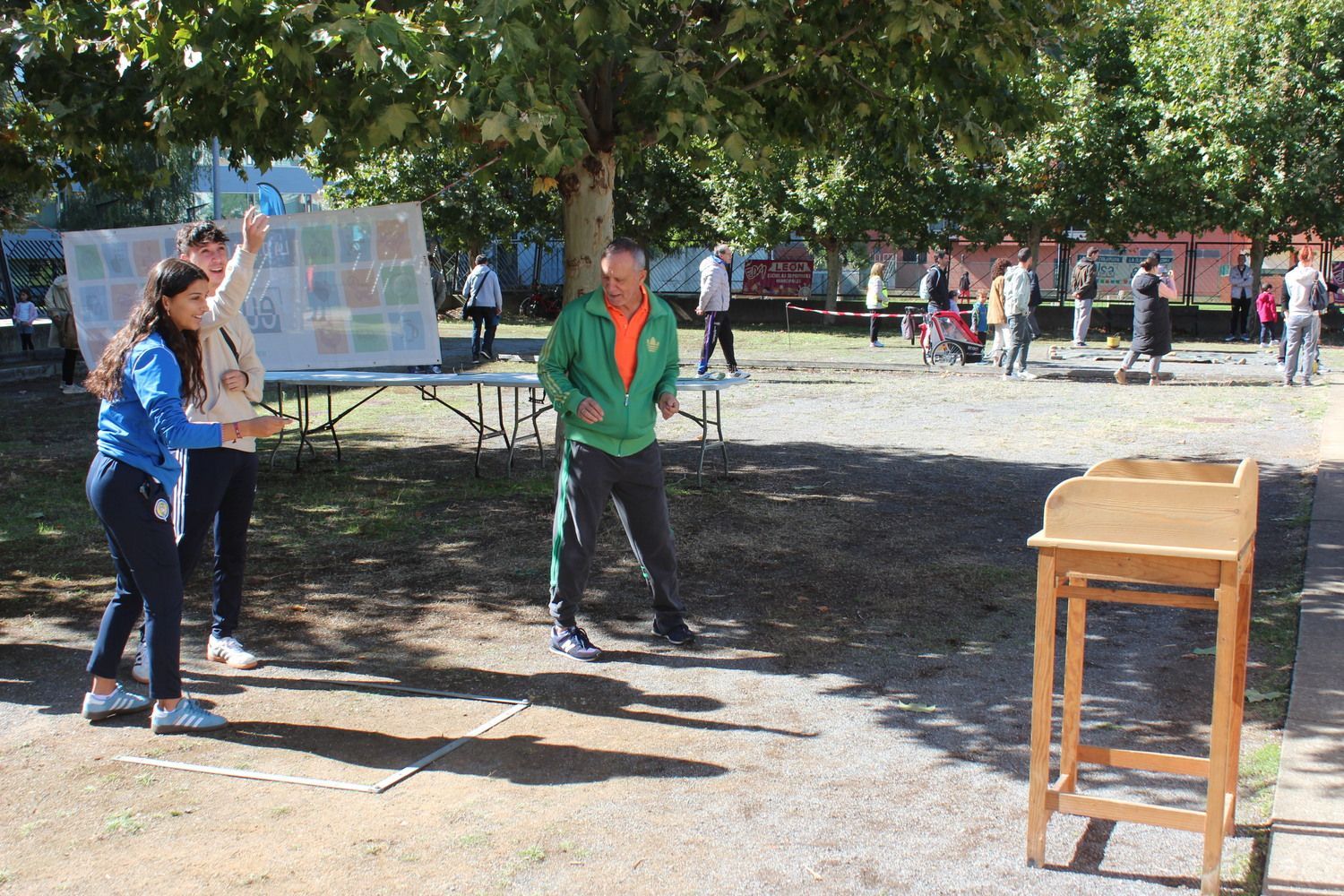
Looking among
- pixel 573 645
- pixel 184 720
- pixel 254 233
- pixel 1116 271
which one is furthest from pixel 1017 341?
pixel 1116 271

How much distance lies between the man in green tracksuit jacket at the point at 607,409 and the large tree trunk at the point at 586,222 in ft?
8.44

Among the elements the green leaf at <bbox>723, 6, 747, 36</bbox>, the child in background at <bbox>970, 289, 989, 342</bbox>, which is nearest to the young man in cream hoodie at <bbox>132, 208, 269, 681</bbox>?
the green leaf at <bbox>723, 6, 747, 36</bbox>

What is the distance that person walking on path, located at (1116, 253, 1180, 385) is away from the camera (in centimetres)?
1748

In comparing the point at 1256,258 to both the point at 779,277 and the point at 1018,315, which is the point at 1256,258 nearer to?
the point at 1018,315

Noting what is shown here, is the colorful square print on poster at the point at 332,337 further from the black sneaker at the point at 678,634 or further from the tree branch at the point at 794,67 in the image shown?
the black sneaker at the point at 678,634

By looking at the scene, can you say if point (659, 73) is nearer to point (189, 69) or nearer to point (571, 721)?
point (189, 69)

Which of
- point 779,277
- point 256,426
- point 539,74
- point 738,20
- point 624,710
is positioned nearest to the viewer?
point 256,426

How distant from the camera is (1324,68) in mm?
25969

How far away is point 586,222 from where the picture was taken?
838 cm

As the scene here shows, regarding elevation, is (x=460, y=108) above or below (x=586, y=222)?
above

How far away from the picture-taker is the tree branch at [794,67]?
778 centimetres

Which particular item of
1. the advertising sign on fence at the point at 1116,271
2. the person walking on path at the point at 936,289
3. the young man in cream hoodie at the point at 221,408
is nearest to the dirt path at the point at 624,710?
the young man in cream hoodie at the point at 221,408

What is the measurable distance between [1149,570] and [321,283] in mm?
7651

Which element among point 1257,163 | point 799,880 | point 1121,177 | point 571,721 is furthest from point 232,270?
point 1121,177
